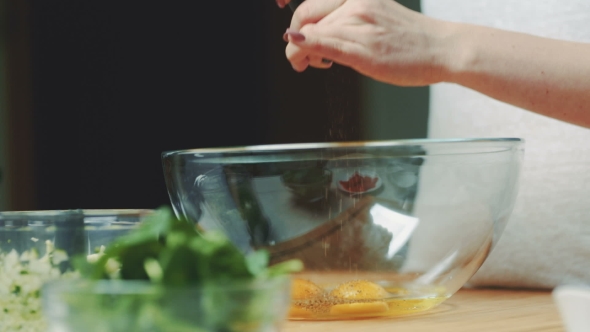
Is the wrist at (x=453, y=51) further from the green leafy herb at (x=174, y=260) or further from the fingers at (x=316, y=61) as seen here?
the green leafy herb at (x=174, y=260)

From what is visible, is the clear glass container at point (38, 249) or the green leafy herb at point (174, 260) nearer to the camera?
the green leafy herb at point (174, 260)

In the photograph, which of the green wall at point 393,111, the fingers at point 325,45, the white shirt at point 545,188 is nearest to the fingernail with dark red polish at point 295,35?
the fingers at point 325,45

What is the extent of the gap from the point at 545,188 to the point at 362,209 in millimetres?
415

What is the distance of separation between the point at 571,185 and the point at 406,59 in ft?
1.04

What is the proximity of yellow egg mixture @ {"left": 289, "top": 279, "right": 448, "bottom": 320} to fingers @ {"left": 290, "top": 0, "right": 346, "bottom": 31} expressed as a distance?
0.32 meters

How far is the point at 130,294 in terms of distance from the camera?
0.26 m

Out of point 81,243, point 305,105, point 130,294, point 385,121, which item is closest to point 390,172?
point 81,243

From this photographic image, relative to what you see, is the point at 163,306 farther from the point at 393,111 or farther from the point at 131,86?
the point at 131,86

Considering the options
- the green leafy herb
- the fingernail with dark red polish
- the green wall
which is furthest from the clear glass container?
the green wall

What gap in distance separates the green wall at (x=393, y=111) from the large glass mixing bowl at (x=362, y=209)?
855mm

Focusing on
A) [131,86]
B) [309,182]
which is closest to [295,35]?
[309,182]

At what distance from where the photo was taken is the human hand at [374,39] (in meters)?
0.77

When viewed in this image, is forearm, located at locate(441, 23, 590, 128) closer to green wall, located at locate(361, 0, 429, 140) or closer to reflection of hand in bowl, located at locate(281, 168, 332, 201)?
reflection of hand in bowl, located at locate(281, 168, 332, 201)

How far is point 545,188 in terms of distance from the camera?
0.94m
